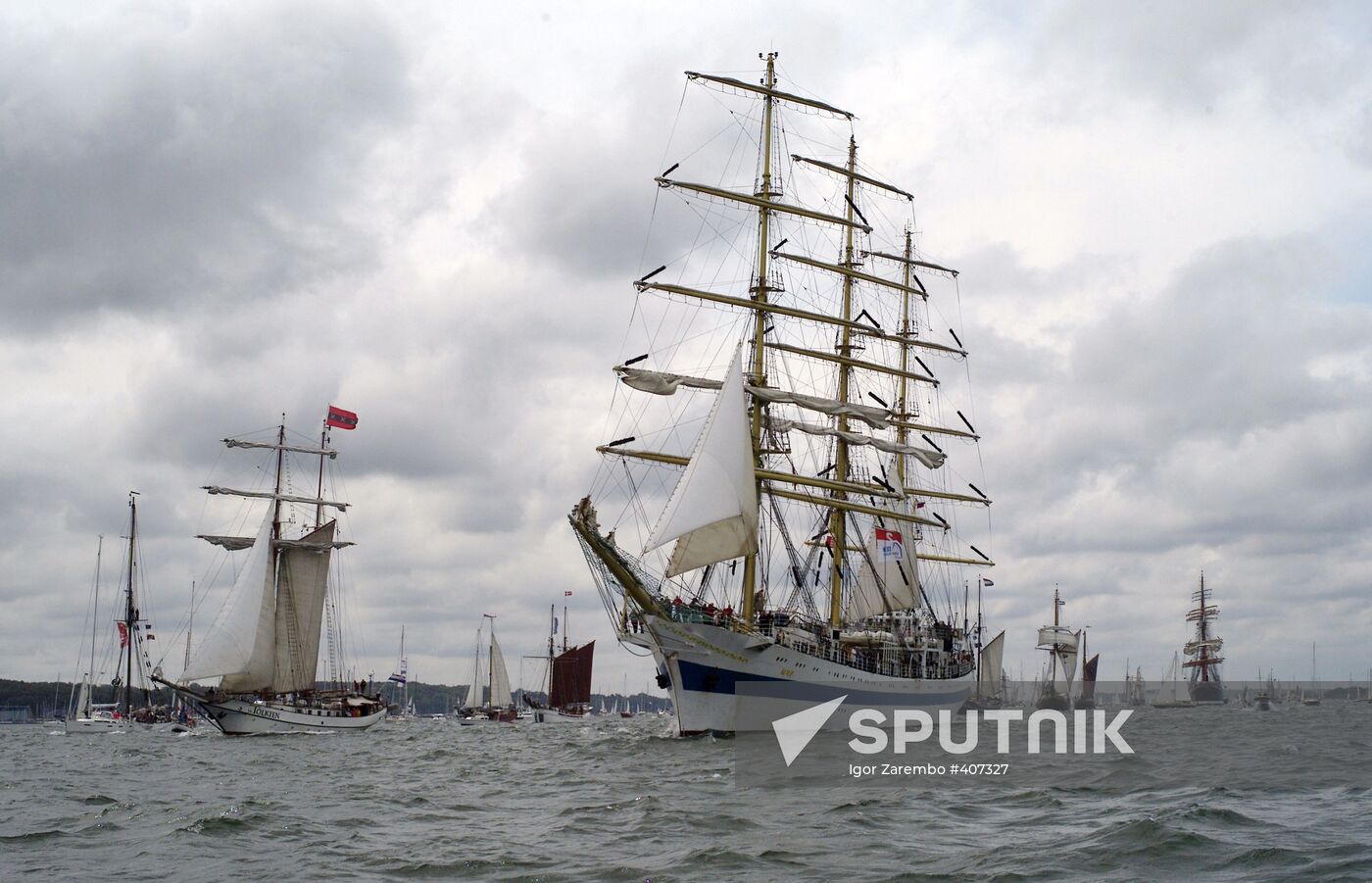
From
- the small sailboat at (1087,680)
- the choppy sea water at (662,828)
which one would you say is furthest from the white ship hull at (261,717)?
the small sailboat at (1087,680)

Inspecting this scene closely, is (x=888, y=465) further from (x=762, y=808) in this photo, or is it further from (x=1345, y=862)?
(x=1345, y=862)

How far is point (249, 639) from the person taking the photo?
82312mm

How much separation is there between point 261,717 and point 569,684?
71.8m

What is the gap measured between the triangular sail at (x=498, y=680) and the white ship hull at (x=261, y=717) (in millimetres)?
64778

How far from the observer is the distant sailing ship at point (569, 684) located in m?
150

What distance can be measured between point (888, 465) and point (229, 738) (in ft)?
181

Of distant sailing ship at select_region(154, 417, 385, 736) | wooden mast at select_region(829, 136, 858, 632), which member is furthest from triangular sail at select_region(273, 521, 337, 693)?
wooden mast at select_region(829, 136, 858, 632)

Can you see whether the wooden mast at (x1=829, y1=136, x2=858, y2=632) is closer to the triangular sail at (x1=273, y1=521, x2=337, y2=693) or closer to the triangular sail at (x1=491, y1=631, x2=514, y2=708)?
the triangular sail at (x1=273, y1=521, x2=337, y2=693)

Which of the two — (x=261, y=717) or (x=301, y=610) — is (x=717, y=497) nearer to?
(x=261, y=717)

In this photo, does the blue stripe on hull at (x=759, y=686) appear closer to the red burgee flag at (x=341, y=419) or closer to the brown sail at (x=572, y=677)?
the red burgee flag at (x=341, y=419)

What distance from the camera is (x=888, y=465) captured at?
104000 mm

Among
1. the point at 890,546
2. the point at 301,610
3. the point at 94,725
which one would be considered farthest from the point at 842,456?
the point at 94,725

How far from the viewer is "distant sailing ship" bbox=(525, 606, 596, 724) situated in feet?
493

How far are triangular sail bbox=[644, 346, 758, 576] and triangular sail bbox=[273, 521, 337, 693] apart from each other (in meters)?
41.5
